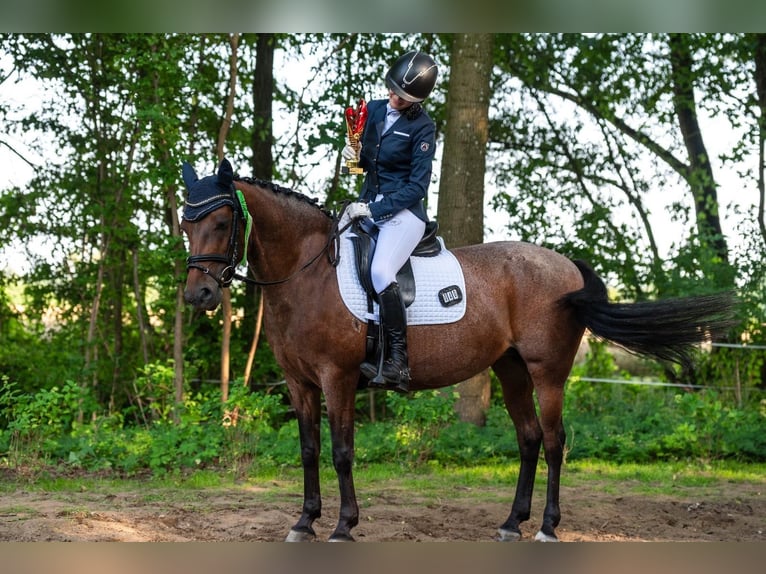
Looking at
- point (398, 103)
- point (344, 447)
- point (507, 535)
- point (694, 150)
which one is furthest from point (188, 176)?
point (694, 150)

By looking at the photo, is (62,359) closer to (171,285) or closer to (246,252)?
(171,285)

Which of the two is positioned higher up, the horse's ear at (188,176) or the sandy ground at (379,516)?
the horse's ear at (188,176)

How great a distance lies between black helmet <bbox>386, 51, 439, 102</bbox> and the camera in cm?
520

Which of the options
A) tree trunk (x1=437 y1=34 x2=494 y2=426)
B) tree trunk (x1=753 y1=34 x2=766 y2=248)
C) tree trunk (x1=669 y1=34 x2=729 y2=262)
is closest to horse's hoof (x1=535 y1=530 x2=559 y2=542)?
tree trunk (x1=437 y1=34 x2=494 y2=426)

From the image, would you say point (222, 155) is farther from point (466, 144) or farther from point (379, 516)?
point (379, 516)

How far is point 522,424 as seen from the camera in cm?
604

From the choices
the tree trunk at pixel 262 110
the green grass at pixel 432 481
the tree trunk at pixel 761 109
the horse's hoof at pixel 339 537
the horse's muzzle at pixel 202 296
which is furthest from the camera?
the tree trunk at pixel 761 109

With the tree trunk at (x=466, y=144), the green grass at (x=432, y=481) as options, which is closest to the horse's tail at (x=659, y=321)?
the green grass at (x=432, y=481)

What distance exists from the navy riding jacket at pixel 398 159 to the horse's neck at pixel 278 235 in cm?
45

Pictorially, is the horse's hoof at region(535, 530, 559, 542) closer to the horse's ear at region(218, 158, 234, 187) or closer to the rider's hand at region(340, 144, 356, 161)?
the rider's hand at region(340, 144, 356, 161)

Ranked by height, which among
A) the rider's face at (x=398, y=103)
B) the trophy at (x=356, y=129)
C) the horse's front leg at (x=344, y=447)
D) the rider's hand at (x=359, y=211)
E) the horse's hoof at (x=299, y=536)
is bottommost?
the horse's hoof at (x=299, y=536)

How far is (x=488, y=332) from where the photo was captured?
5695 millimetres

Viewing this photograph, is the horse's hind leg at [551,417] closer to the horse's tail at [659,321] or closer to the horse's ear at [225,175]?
the horse's tail at [659,321]

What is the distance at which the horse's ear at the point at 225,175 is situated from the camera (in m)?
4.90
